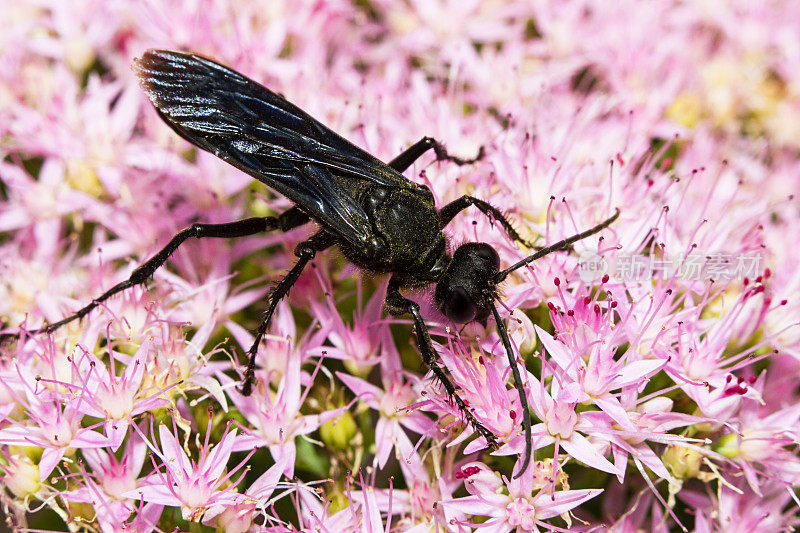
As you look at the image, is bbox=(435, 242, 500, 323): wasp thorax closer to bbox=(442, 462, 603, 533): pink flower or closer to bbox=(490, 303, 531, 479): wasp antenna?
bbox=(490, 303, 531, 479): wasp antenna

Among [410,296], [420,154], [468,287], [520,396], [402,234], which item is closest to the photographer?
[520,396]

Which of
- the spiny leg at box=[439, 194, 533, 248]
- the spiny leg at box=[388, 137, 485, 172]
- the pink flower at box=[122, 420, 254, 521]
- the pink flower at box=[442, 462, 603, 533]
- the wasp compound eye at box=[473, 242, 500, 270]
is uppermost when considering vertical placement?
the spiny leg at box=[388, 137, 485, 172]

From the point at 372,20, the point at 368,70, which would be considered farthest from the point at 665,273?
the point at 372,20

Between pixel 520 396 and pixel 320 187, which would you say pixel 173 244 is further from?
pixel 520 396

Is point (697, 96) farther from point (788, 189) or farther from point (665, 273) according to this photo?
point (665, 273)

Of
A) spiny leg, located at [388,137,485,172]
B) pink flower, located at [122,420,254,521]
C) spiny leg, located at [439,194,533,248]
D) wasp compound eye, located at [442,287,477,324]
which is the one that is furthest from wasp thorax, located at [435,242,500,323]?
pink flower, located at [122,420,254,521]

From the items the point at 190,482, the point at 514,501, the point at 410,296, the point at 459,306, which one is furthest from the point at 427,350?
the point at 190,482
